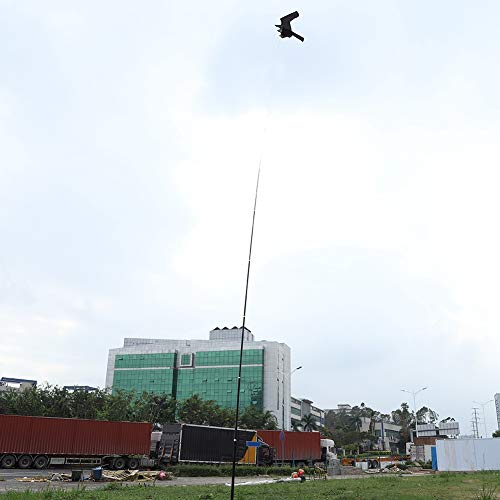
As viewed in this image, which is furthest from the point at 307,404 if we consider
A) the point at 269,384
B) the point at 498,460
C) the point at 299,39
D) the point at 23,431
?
the point at 299,39

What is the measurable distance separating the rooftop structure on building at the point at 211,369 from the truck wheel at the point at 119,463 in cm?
6632

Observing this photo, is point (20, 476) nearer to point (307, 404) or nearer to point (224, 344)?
point (224, 344)

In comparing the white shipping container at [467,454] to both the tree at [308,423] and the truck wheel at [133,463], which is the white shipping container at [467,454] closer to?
the truck wheel at [133,463]

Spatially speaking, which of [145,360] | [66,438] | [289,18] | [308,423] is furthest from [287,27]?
[308,423]

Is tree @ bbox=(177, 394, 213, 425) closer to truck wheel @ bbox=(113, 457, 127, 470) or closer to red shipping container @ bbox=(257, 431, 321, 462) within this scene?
red shipping container @ bbox=(257, 431, 321, 462)

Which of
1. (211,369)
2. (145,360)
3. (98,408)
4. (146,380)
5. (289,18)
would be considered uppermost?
(145,360)

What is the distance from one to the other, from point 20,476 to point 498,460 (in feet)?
115

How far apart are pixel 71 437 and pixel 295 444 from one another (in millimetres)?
24771

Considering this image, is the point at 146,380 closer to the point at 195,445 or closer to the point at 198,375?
the point at 198,375

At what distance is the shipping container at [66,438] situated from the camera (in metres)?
33.7

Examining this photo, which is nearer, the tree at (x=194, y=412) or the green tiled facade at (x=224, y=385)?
the tree at (x=194, y=412)

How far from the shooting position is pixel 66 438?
1403 inches

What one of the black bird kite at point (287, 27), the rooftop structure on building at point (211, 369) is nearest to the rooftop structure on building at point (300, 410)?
the rooftop structure on building at point (211, 369)

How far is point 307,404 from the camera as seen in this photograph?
140 m
